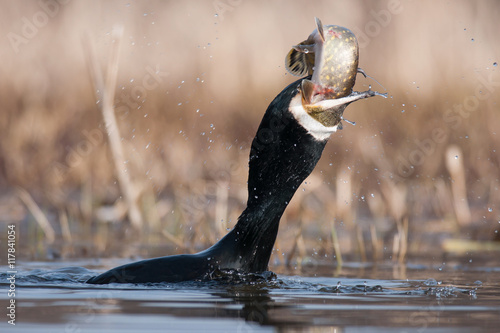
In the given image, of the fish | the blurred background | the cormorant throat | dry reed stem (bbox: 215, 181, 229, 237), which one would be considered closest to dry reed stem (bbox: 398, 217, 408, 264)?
dry reed stem (bbox: 215, 181, 229, 237)

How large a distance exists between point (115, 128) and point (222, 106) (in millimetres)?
2516

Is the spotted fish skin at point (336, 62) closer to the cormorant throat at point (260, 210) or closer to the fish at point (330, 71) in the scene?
the fish at point (330, 71)

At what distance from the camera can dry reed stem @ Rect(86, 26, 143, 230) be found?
23.1ft

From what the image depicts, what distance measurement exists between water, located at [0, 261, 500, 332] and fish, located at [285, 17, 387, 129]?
0.83 metres

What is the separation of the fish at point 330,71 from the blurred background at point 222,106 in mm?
3937

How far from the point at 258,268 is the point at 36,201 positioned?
15.6 ft

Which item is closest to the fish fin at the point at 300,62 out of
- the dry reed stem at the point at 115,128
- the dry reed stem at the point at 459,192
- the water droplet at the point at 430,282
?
the water droplet at the point at 430,282

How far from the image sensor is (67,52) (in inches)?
384

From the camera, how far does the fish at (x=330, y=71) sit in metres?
3.60

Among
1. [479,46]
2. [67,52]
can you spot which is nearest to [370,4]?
[479,46]

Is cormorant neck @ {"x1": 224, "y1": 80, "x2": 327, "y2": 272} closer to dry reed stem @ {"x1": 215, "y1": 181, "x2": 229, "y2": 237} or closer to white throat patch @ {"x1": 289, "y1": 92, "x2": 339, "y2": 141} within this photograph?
white throat patch @ {"x1": 289, "y1": 92, "x2": 339, "y2": 141}

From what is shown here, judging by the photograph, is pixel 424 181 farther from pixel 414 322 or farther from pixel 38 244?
pixel 414 322

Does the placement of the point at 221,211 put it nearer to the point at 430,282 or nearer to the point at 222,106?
the point at 430,282

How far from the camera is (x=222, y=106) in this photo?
955 centimetres
